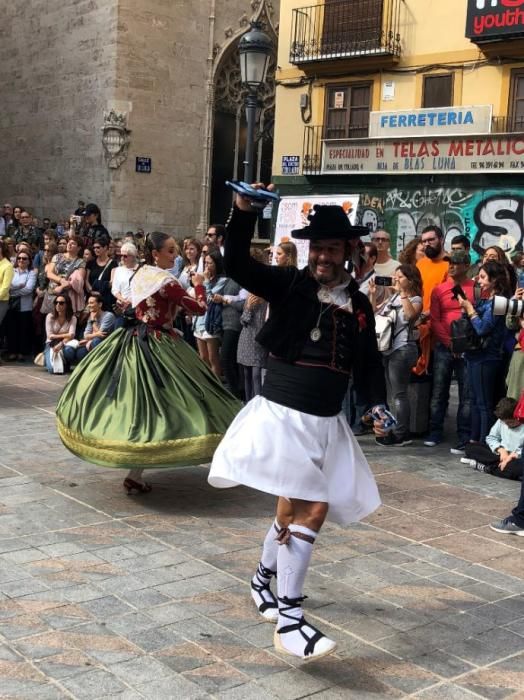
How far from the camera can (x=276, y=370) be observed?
412 centimetres

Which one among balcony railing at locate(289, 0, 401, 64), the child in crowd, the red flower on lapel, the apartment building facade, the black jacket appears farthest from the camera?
balcony railing at locate(289, 0, 401, 64)

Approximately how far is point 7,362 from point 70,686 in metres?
9.87

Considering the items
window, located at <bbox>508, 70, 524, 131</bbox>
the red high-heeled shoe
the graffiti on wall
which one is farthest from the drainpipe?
the red high-heeled shoe

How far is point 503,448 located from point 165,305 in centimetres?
298

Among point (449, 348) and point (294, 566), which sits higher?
point (449, 348)

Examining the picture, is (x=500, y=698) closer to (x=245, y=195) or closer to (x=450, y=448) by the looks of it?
(x=245, y=195)

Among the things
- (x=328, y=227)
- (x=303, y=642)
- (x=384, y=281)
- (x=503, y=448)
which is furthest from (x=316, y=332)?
(x=384, y=281)

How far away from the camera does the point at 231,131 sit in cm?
2462

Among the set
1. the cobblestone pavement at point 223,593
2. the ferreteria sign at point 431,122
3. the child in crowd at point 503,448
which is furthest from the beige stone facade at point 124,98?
the cobblestone pavement at point 223,593

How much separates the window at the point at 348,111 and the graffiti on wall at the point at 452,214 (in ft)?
4.93

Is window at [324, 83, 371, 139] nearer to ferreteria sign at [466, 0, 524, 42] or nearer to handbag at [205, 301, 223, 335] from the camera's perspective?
ferreteria sign at [466, 0, 524, 42]

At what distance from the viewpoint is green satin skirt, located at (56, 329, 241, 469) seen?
5.90 m

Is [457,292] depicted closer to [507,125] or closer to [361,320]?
[361,320]

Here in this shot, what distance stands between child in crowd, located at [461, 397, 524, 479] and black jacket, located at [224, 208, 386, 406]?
3.21 metres
